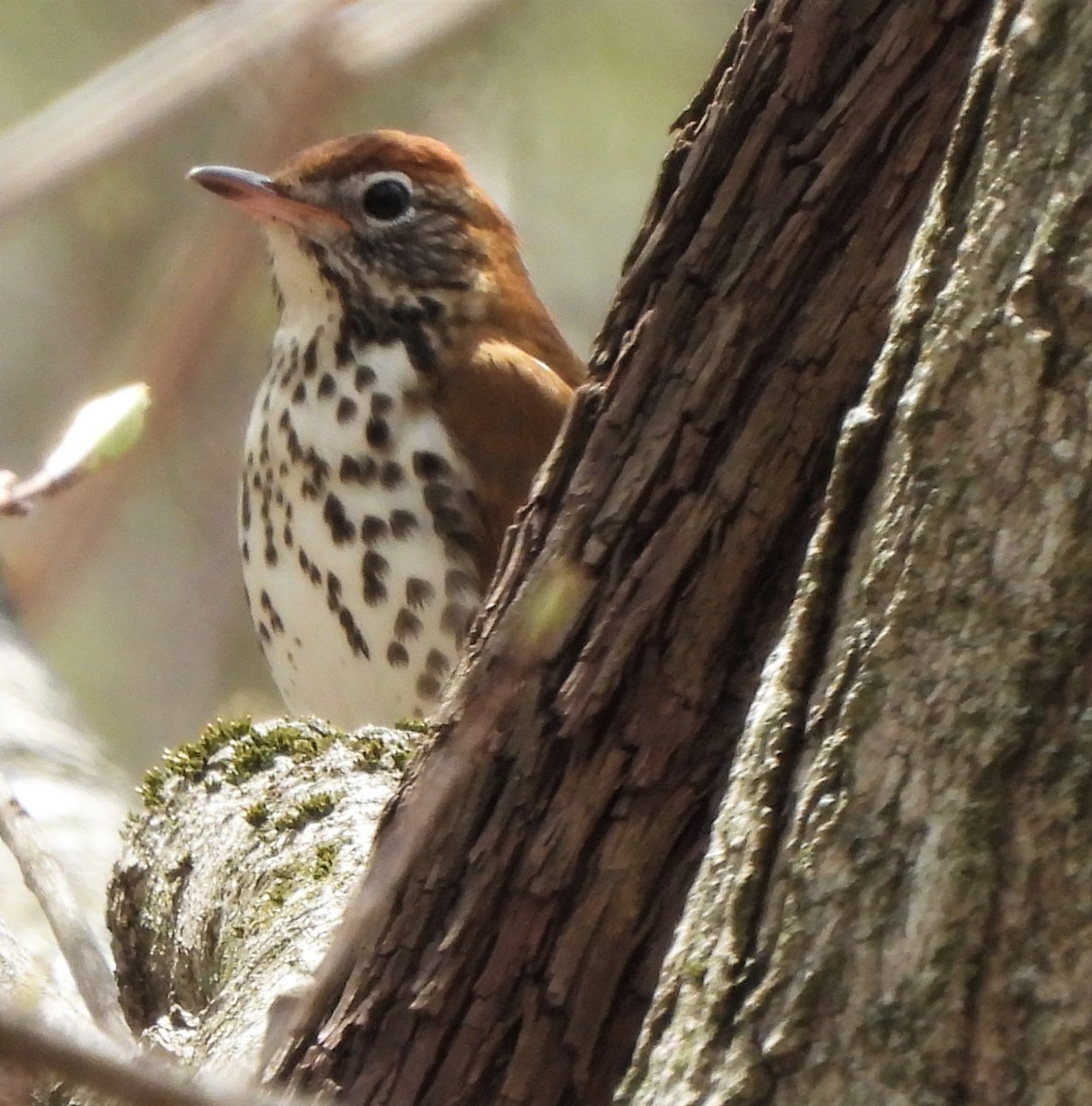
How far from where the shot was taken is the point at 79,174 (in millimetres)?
2258

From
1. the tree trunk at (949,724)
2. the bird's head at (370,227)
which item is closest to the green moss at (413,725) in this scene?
the bird's head at (370,227)

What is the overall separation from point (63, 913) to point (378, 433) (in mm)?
1012

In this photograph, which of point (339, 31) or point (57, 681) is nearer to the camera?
point (339, 31)

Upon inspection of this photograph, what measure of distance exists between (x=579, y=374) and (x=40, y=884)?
1.45 meters

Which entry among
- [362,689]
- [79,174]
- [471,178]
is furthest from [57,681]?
[79,174]

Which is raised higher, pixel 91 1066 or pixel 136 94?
pixel 136 94

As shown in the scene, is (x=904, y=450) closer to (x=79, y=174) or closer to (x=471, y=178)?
(x=79, y=174)

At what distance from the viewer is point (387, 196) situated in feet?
10.9

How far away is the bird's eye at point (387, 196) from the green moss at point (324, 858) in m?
1.45

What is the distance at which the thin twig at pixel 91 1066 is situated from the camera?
0.74 metres

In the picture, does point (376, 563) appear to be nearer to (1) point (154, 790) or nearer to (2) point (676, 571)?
(1) point (154, 790)

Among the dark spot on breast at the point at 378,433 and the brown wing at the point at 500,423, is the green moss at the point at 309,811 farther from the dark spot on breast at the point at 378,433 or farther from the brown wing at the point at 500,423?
the dark spot on breast at the point at 378,433

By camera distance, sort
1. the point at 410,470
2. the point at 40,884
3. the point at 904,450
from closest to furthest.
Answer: the point at 904,450 → the point at 40,884 → the point at 410,470

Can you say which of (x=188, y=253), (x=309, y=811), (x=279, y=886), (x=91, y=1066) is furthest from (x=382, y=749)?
(x=188, y=253)
